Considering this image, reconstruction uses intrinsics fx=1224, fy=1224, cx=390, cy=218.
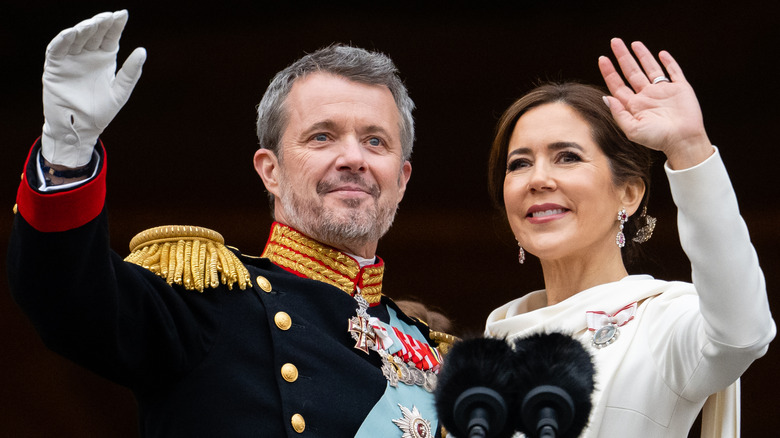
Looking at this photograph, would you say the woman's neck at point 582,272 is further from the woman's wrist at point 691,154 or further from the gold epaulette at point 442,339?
the woman's wrist at point 691,154

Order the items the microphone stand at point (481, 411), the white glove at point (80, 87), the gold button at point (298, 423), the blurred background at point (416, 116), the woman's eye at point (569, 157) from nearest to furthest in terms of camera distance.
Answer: the microphone stand at point (481, 411) → the white glove at point (80, 87) → the gold button at point (298, 423) → the woman's eye at point (569, 157) → the blurred background at point (416, 116)

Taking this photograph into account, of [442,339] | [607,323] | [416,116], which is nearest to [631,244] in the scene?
[607,323]

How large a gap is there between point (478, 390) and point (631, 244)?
3.78 feet

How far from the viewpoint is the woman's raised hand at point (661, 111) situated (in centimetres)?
207

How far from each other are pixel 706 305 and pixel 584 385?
0.41m

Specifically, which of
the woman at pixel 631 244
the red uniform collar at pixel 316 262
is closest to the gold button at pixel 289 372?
the red uniform collar at pixel 316 262

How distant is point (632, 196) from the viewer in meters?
2.69

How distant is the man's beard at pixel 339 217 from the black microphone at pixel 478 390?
93 centimetres

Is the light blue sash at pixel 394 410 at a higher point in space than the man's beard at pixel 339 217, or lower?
lower

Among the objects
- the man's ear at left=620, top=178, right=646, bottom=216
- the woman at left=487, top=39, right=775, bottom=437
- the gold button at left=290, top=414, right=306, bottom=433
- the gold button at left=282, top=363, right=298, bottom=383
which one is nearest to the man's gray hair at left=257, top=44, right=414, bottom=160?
the woman at left=487, top=39, right=775, bottom=437

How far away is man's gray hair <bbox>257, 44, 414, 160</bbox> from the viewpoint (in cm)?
289

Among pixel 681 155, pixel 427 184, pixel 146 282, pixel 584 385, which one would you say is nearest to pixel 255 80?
pixel 427 184

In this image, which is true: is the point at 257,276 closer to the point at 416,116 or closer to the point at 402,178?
the point at 402,178

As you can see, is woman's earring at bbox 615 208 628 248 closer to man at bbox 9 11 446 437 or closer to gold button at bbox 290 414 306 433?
man at bbox 9 11 446 437
